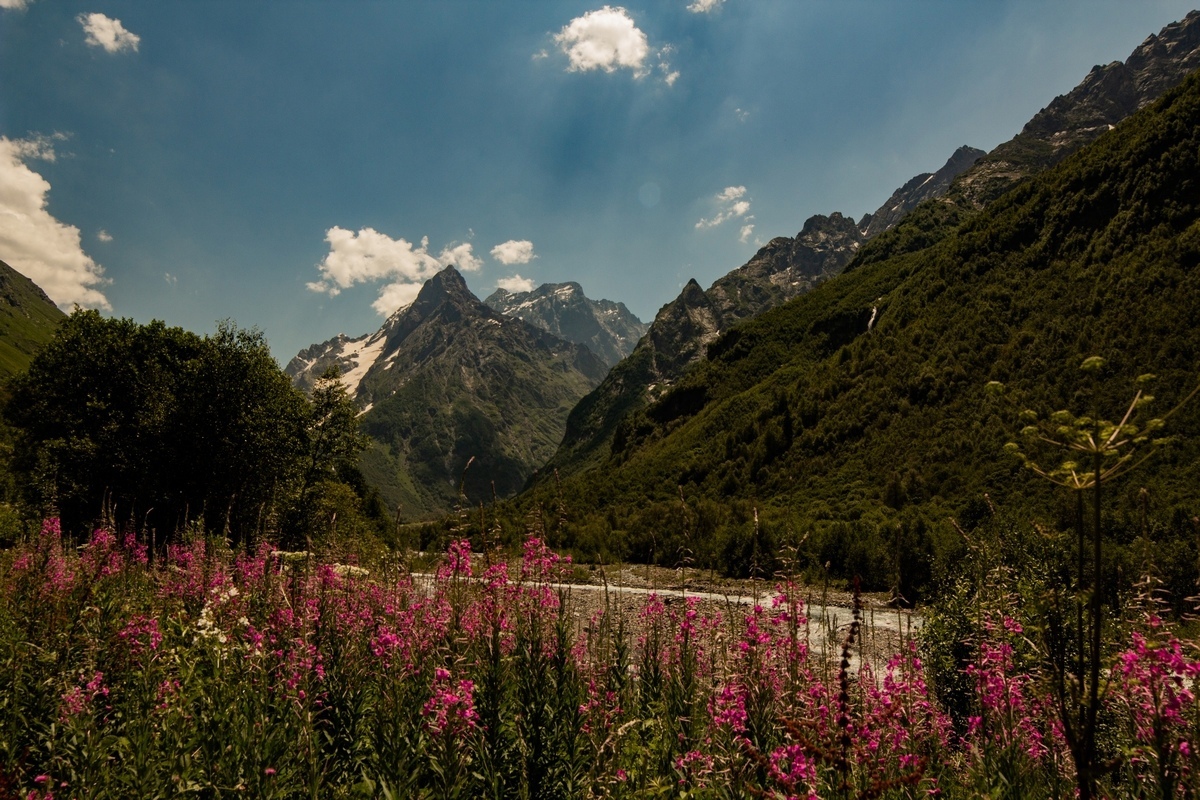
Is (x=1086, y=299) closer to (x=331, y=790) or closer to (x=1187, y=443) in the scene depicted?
Answer: (x=1187, y=443)

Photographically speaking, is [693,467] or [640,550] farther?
[693,467]

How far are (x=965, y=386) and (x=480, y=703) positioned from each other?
56.0 metres

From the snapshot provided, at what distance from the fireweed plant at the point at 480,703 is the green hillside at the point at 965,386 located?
61.3 feet

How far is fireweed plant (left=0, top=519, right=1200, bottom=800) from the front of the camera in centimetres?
445

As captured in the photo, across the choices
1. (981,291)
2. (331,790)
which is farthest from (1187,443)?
(331,790)

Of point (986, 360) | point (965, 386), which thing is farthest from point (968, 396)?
point (986, 360)

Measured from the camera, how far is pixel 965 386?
5038 cm

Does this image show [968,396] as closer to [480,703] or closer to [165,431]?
[480,703]

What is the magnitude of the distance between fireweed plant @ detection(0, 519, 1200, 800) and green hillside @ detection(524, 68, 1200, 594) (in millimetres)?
18677

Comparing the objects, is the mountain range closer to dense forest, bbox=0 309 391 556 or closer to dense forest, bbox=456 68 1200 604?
dense forest, bbox=456 68 1200 604

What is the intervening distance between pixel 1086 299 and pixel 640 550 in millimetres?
41279

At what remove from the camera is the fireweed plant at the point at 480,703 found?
4453mm

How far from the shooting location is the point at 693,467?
70.0 metres

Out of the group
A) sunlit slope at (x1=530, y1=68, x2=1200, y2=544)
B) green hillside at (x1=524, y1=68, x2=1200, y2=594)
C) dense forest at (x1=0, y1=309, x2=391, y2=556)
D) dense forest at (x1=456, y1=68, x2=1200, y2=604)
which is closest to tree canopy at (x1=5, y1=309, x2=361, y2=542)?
dense forest at (x1=0, y1=309, x2=391, y2=556)
